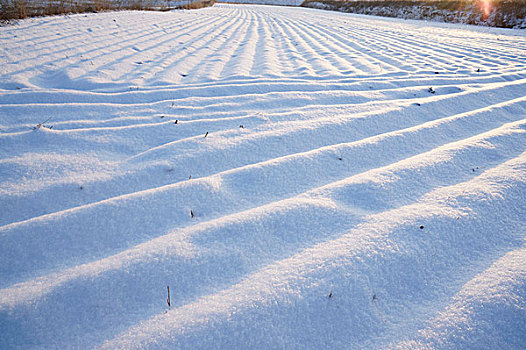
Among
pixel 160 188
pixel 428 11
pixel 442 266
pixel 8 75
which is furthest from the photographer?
pixel 428 11

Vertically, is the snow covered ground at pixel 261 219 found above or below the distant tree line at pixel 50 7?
below

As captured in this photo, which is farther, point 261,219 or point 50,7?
point 50,7

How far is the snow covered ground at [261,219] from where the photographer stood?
2.35 ft

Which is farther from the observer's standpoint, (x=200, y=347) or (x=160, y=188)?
(x=160, y=188)

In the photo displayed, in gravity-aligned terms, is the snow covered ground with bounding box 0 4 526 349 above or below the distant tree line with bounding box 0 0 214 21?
below

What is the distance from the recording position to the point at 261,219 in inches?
40.6

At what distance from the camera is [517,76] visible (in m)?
2.99

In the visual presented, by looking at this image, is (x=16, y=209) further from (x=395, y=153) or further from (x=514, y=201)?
(x=514, y=201)

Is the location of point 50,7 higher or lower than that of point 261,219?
higher

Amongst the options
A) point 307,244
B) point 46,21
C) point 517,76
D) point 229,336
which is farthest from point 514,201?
point 46,21

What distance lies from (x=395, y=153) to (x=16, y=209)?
1.78 m

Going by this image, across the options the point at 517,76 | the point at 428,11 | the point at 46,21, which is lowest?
the point at 517,76

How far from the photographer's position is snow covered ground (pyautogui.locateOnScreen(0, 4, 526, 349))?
2.35 feet

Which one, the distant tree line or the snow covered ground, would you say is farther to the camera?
the distant tree line
